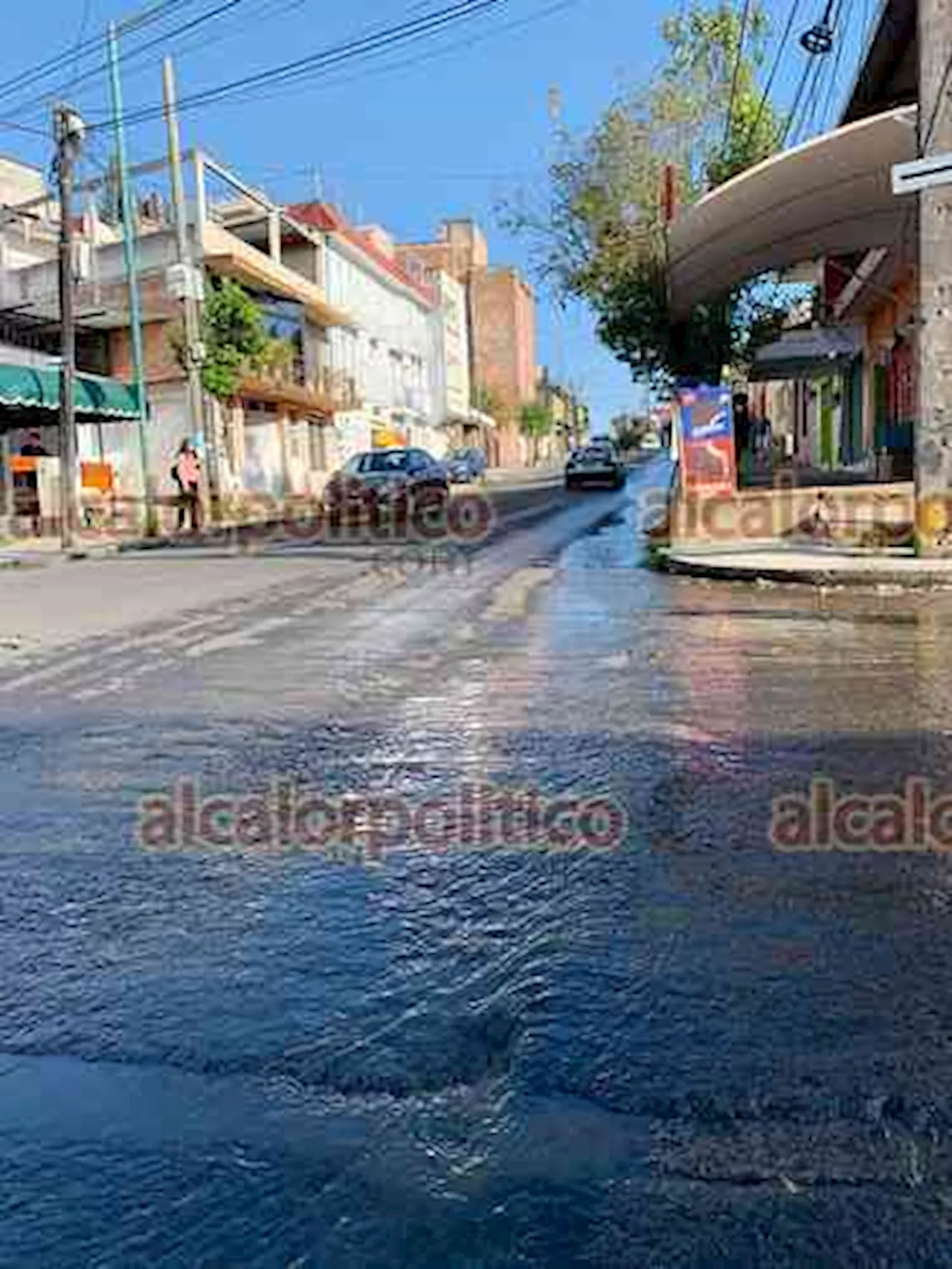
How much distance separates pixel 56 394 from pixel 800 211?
1465 cm

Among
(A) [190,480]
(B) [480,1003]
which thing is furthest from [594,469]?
(B) [480,1003]

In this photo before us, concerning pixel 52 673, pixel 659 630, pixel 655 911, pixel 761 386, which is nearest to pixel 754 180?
pixel 659 630

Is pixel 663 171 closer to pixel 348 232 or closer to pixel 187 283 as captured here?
pixel 187 283

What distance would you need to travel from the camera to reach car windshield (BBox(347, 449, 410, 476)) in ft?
98.2

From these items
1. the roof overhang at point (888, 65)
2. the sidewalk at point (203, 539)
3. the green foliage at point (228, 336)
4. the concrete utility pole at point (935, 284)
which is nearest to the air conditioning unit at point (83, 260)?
the green foliage at point (228, 336)

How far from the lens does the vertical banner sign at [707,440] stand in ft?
60.4

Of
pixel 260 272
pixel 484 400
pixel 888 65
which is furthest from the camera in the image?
pixel 484 400

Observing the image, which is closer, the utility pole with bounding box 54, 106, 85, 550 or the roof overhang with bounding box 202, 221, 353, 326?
the utility pole with bounding box 54, 106, 85, 550

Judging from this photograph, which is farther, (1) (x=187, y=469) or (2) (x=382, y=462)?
(2) (x=382, y=462)

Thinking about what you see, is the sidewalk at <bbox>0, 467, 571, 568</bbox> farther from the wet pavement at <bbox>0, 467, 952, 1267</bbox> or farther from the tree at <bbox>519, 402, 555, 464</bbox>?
the tree at <bbox>519, 402, 555, 464</bbox>

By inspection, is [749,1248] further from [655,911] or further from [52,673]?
[52,673]

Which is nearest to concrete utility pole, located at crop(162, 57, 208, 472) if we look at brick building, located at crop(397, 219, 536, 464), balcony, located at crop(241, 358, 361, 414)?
balcony, located at crop(241, 358, 361, 414)

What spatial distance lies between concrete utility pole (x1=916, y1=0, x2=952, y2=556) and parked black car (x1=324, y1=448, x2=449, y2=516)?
53.7ft

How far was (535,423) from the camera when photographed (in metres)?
113
